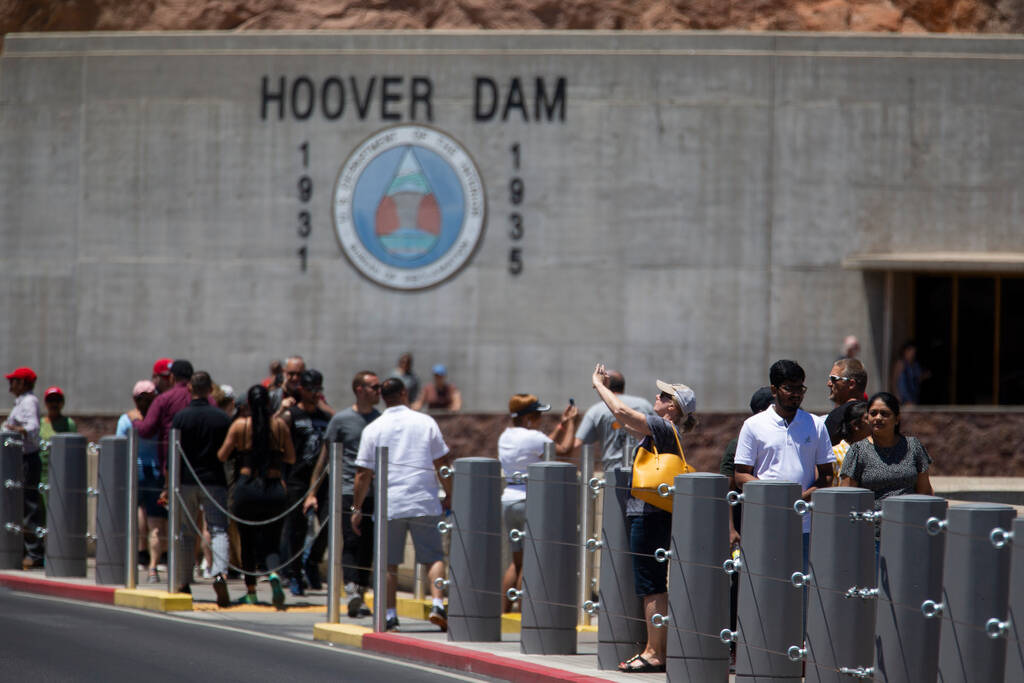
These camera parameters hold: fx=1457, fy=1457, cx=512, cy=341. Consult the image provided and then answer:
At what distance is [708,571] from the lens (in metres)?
8.10

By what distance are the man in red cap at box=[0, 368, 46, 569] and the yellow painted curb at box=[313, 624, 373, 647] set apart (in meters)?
4.75

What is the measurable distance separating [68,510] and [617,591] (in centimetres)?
647

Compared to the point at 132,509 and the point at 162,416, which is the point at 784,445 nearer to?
the point at 132,509

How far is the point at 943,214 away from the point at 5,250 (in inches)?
540

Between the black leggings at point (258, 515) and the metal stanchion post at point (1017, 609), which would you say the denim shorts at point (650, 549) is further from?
the black leggings at point (258, 515)

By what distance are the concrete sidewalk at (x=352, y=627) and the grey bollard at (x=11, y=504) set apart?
7.2 inches

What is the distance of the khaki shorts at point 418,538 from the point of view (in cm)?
1079

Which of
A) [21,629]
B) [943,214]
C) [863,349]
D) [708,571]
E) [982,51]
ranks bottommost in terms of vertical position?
[21,629]

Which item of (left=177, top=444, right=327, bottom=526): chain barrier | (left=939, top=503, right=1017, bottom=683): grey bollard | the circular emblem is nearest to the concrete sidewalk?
(left=177, top=444, right=327, bottom=526): chain barrier

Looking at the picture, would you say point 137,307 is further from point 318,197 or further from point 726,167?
point 726,167

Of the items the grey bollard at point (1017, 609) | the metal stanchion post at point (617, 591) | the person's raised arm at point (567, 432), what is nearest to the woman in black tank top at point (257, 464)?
the person's raised arm at point (567, 432)

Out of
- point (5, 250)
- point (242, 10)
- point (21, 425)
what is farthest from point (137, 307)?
point (21, 425)

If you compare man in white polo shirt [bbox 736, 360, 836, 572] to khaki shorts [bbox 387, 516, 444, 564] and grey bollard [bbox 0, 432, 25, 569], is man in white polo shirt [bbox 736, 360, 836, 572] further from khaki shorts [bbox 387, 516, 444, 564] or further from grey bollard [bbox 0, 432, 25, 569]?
grey bollard [bbox 0, 432, 25, 569]

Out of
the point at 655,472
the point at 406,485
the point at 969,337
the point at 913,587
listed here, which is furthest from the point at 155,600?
Answer: the point at 969,337
